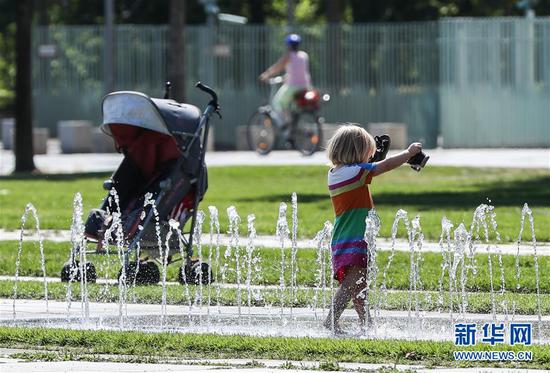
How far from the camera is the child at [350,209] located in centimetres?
940

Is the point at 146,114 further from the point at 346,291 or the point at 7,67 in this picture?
the point at 7,67

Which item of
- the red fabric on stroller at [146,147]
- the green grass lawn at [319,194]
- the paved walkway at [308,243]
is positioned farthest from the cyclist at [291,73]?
the red fabric on stroller at [146,147]

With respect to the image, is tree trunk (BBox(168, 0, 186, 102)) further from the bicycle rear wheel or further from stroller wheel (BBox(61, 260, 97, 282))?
stroller wheel (BBox(61, 260, 97, 282))

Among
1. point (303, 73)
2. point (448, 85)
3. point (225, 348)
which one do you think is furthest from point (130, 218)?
point (448, 85)

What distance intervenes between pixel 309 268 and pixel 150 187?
1.47 metres

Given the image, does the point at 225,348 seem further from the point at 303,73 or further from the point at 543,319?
the point at 303,73

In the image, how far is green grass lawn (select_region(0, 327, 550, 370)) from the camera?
26.8 feet

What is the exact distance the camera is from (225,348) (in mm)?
8555

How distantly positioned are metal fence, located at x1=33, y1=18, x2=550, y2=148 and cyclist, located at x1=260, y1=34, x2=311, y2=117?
270 inches

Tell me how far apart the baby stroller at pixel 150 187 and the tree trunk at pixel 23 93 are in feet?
47.5

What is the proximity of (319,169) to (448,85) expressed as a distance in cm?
963

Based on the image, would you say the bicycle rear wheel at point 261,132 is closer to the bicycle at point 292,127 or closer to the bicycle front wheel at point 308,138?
the bicycle at point 292,127

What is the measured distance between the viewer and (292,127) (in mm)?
27000

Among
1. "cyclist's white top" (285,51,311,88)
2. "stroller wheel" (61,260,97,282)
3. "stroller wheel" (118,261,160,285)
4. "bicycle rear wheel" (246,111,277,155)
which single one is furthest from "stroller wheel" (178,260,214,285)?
"bicycle rear wheel" (246,111,277,155)
